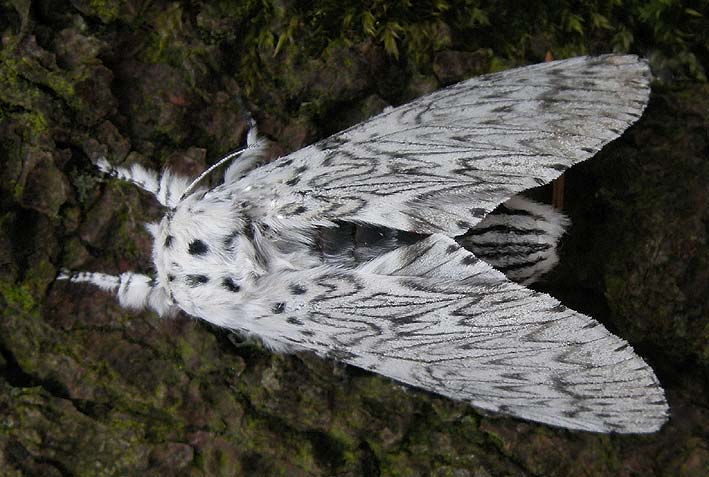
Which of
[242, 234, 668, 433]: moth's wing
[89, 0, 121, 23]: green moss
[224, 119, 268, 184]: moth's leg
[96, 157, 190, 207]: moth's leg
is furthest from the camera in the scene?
[224, 119, 268, 184]: moth's leg

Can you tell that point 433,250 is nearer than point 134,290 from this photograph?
Yes

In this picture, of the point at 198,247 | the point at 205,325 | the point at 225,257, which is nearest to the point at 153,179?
the point at 198,247

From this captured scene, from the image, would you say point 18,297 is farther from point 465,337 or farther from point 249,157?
point 465,337

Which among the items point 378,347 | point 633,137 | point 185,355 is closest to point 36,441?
point 185,355

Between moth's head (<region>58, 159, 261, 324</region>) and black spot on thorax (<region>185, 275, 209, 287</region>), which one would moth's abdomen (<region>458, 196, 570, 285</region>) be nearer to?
moth's head (<region>58, 159, 261, 324</region>)

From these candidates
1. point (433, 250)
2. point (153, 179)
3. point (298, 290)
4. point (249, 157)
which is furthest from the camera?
point (249, 157)

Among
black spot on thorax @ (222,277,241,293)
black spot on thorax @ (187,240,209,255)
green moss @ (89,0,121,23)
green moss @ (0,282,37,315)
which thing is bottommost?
green moss @ (0,282,37,315)

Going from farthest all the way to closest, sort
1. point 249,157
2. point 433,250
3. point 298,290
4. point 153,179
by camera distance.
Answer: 1. point 249,157
2. point 153,179
3. point 298,290
4. point 433,250

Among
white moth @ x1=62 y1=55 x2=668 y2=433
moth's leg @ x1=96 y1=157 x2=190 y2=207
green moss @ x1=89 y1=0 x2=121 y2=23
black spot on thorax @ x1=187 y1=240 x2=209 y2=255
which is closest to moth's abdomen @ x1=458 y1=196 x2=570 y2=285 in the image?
white moth @ x1=62 y1=55 x2=668 y2=433
